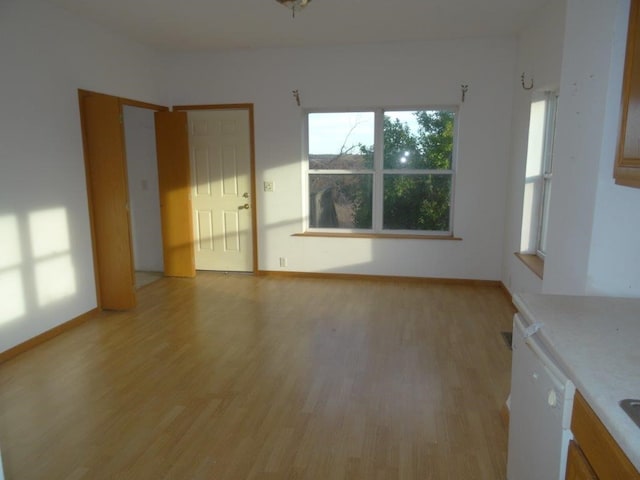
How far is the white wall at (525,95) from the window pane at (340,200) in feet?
5.06

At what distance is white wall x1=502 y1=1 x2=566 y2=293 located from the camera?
3.35 m

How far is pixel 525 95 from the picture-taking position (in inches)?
159

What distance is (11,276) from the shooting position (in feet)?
10.4

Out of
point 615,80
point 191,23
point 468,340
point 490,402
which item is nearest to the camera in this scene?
point 615,80

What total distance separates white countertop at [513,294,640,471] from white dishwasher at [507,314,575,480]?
4cm

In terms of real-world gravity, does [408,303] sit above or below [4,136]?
below

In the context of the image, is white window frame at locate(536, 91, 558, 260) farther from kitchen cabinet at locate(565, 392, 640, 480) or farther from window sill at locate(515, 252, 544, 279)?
kitchen cabinet at locate(565, 392, 640, 480)

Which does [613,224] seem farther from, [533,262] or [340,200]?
[340,200]

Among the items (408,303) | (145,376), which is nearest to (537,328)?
(145,376)

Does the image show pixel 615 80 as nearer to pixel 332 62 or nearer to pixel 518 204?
pixel 518 204

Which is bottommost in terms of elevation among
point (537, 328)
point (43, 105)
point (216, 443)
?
point (216, 443)

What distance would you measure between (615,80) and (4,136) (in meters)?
3.61

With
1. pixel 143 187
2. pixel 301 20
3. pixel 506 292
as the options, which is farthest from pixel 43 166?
pixel 506 292

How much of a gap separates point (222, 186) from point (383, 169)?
1967 millimetres
